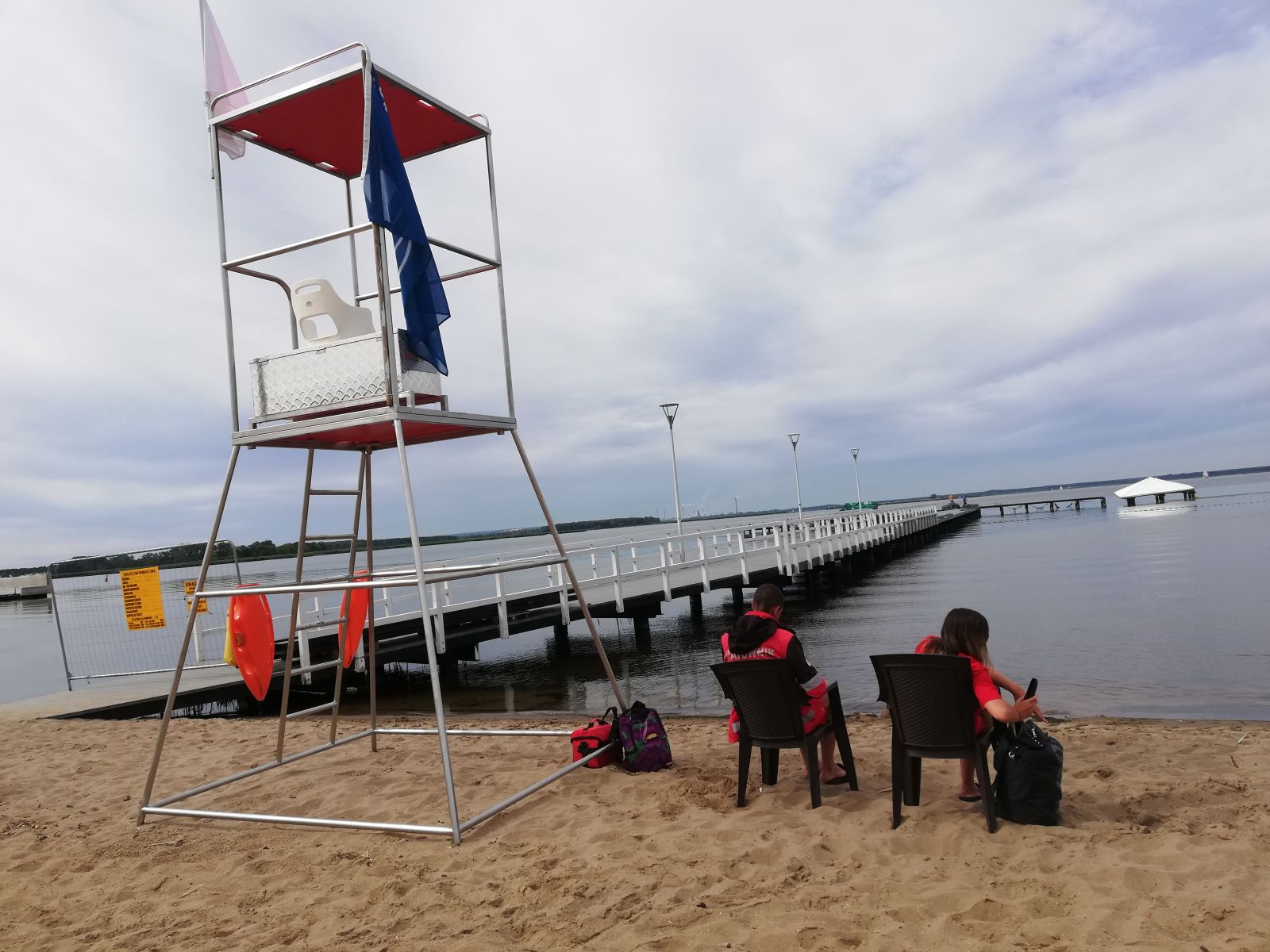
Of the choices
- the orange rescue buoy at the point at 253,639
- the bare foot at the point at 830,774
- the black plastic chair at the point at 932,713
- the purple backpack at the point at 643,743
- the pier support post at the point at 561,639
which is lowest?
the pier support post at the point at 561,639

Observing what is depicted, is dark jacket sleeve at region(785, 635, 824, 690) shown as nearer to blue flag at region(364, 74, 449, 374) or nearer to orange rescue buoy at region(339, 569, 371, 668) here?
blue flag at region(364, 74, 449, 374)

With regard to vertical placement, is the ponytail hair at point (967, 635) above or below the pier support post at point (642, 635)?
above

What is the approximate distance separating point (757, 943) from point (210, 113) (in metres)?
A: 5.20

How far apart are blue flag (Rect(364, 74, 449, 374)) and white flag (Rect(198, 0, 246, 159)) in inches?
47.6

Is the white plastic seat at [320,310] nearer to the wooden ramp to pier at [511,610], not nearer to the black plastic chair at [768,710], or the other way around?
the wooden ramp to pier at [511,610]

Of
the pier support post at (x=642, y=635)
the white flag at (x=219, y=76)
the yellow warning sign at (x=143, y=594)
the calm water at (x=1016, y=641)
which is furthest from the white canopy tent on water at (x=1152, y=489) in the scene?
the white flag at (x=219, y=76)

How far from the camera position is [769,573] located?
23297 mm

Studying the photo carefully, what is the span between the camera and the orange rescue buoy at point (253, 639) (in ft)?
17.5

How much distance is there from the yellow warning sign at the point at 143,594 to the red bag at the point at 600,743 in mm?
8886

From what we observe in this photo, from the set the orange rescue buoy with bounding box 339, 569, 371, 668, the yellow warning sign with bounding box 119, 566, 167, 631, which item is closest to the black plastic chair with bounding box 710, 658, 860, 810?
the orange rescue buoy with bounding box 339, 569, 371, 668

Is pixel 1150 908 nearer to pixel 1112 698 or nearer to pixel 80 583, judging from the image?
pixel 1112 698

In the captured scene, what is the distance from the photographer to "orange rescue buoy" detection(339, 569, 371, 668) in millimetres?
5762

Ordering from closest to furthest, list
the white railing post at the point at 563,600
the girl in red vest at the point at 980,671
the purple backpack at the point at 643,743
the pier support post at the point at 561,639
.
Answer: the girl in red vest at the point at 980,671 < the purple backpack at the point at 643,743 < the white railing post at the point at 563,600 < the pier support post at the point at 561,639

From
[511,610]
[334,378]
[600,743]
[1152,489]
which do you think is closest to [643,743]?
[600,743]
